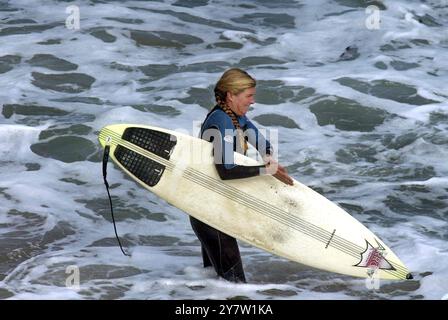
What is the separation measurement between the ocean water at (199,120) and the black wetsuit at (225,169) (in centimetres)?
13

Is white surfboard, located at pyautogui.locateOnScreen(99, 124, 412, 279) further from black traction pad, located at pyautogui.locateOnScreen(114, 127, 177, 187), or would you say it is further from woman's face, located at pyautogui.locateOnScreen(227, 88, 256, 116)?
woman's face, located at pyautogui.locateOnScreen(227, 88, 256, 116)

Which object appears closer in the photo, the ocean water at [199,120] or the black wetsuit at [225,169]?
the black wetsuit at [225,169]

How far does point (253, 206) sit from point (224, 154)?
525 millimetres

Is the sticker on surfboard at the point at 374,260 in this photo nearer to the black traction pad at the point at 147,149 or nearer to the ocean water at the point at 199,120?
the ocean water at the point at 199,120

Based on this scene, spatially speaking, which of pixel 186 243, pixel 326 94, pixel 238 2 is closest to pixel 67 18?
pixel 238 2

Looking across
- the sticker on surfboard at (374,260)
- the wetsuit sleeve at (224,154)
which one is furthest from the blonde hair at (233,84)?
the sticker on surfboard at (374,260)

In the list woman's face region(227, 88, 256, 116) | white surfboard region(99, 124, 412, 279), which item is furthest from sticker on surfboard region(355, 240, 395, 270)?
Answer: woman's face region(227, 88, 256, 116)

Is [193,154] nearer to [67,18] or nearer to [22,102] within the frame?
[22,102]

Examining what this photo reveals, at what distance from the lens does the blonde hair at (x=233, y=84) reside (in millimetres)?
5254

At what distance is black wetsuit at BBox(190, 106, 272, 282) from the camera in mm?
5254

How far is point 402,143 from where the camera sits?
29.0 ft

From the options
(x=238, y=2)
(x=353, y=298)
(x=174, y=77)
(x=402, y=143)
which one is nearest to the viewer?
(x=353, y=298)

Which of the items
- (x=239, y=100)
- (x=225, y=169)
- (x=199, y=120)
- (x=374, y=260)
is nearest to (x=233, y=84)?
(x=239, y=100)

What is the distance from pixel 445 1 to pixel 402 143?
614 cm
